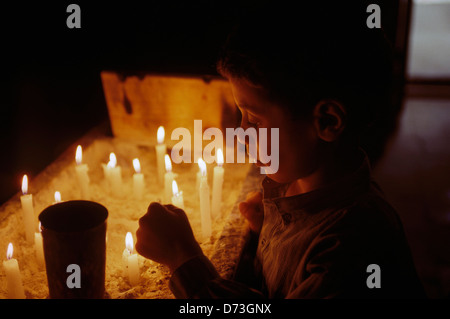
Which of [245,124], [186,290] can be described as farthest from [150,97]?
[186,290]

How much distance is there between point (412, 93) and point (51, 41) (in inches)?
208

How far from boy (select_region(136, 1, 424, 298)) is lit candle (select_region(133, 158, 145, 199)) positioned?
84cm

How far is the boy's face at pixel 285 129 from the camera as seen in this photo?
1208mm

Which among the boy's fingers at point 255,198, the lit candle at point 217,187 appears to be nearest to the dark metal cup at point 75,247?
the boy's fingers at point 255,198

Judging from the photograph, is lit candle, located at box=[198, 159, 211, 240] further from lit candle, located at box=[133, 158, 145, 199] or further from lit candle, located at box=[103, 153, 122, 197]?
lit candle, located at box=[103, 153, 122, 197]

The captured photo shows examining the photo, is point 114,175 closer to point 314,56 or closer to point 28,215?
point 28,215

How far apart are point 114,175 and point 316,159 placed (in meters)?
1.29

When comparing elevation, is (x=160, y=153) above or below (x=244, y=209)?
above

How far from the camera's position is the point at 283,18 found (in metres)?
1.10

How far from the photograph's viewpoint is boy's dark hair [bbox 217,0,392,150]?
43.0 inches

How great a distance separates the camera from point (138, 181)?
2219 millimetres

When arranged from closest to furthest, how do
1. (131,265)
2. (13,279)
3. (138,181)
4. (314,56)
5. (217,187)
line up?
1. (314,56)
2. (13,279)
3. (131,265)
4. (217,187)
5. (138,181)

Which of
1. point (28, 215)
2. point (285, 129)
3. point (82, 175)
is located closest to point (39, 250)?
point (28, 215)

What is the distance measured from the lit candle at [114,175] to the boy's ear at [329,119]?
1336 mm
